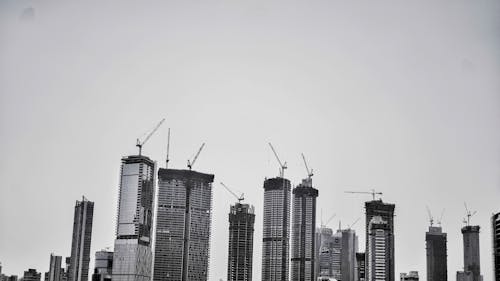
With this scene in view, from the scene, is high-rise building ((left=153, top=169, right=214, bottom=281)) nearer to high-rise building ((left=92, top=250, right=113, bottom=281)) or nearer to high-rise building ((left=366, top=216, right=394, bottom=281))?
high-rise building ((left=92, top=250, right=113, bottom=281))

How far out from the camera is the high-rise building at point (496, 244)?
209 ft

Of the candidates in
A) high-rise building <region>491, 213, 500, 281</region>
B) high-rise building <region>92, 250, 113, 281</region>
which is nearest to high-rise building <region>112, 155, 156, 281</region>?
high-rise building <region>92, 250, 113, 281</region>

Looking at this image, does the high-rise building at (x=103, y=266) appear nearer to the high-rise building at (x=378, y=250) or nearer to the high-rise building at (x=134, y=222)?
the high-rise building at (x=134, y=222)

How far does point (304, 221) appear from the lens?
395 feet

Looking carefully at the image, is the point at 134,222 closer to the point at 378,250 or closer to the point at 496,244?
the point at 378,250

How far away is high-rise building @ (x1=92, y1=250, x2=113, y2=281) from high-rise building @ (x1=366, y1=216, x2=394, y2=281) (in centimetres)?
4261

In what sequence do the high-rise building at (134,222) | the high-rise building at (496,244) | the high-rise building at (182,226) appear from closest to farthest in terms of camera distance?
the high-rise building at (496,244) → the high-rise building at (134,222) → the high-rise building at (182,226)

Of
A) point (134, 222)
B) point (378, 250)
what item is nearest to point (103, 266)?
point (134, 222)

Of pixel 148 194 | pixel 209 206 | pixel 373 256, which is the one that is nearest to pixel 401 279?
pixel 373 256

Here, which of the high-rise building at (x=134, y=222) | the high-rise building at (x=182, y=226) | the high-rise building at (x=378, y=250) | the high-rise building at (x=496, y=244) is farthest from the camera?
the high-rise building at (x=378, y=250)

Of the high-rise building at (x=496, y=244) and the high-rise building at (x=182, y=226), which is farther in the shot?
the high-rise building at (x=182, y=226)

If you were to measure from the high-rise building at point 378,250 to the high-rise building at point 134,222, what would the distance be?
37.0m

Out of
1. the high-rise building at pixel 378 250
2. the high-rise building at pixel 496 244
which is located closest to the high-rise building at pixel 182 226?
the high-rise building at pixel 378 250

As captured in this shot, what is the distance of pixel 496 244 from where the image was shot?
64.9 meters
